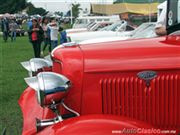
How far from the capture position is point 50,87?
10.4 ft

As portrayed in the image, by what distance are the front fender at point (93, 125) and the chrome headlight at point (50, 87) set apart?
0.19 m

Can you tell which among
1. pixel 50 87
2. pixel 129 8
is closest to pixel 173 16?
pixel 50 87

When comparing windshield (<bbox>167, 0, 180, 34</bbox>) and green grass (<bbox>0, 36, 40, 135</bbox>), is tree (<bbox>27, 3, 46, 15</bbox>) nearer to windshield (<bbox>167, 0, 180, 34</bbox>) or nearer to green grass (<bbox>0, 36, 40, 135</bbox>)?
green grass (<bbox>0, 36, 40, 135</bbox>)

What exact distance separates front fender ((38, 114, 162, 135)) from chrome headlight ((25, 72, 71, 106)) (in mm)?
189

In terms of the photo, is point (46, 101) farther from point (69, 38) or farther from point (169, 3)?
point (69, 38)

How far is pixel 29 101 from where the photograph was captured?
452 centimetres

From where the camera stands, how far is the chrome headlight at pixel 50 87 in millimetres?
3176

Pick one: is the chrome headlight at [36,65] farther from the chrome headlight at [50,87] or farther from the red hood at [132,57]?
the chrome headlight at [50,87]

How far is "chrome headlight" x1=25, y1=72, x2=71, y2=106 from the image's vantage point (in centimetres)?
318

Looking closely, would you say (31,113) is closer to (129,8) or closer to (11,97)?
(11,97)

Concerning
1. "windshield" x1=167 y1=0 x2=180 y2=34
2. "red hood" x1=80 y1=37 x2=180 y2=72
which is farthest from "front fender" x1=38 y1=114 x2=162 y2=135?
"windshield" x1=167 y1=0 x2=180 y2=34

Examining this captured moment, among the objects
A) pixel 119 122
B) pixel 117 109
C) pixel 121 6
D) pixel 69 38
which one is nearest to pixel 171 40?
pixel 117 109

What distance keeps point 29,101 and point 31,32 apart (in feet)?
37.9

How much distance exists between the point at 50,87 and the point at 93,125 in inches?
16.3
